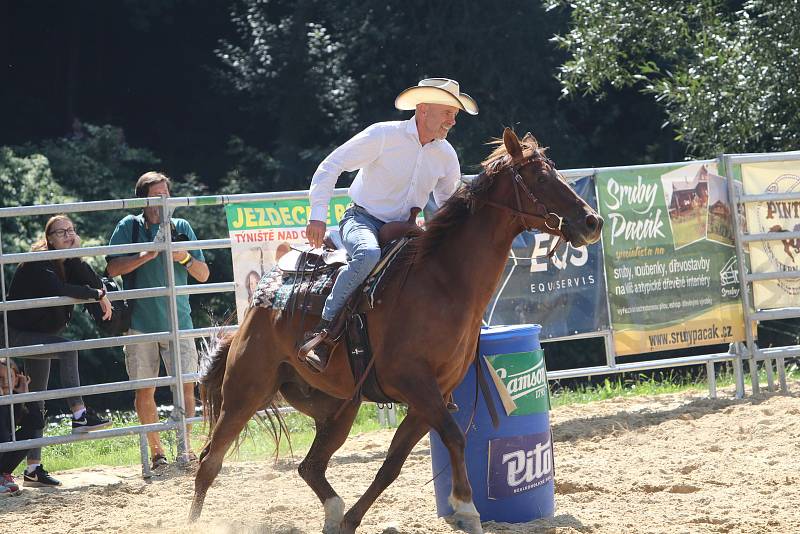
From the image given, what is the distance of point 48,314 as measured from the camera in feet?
26.8

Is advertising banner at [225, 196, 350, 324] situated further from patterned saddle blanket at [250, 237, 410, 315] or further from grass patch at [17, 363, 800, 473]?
patterned saddle blanket at [250, 237, 410, 315]

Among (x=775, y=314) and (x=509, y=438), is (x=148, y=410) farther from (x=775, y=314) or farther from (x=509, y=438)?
(x=775, y=314)

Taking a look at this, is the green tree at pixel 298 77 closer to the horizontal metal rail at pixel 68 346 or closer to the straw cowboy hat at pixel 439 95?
the horizontal metal rail at pixel 68 346

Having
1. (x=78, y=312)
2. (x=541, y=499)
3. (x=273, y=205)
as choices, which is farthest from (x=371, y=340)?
(x=78, y=312)

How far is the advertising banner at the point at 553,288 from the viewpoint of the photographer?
9.27 m

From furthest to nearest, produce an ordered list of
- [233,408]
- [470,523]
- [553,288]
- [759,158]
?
[759,158], [553,288], [233,408], [470,523]

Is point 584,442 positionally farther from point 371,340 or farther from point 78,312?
point 78,312

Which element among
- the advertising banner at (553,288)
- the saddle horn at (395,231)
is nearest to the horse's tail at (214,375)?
the saddle horn at (395,231)

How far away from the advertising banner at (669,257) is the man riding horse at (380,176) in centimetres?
382

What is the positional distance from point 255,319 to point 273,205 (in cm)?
258

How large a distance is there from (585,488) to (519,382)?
1291 millimetres

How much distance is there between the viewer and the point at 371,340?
578 cm

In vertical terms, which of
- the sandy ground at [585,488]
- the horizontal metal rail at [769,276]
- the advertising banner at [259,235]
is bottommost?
the sandy ground at [585,488]

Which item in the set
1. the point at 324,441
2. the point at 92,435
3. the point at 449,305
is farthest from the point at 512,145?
the point at 92,435
